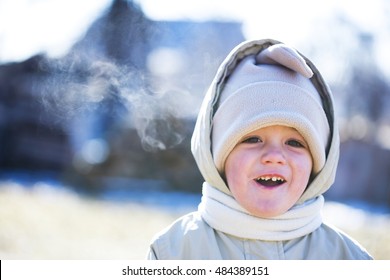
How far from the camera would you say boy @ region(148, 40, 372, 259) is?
3.81 feet

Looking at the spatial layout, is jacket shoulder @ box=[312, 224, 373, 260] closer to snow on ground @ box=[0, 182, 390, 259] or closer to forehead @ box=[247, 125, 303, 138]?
forehead @ box=[247, 125, 303, 138]

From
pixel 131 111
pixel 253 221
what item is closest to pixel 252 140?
pixel 253 221

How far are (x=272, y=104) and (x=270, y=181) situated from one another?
0.53 ft

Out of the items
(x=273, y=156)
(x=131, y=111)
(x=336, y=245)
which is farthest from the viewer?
(x=131, y=111)

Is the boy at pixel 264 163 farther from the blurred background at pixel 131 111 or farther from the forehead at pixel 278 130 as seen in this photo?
the blurred background at pixel 131 111

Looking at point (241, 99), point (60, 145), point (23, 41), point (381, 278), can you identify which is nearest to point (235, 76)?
point (241, 99)

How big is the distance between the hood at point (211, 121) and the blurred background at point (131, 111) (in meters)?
0.83

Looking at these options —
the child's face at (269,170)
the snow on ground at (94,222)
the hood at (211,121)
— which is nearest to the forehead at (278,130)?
the child's face at (269,170)

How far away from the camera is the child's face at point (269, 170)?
3.79 ft

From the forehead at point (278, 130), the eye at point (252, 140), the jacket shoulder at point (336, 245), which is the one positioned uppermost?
the forehead at point (278, 130)

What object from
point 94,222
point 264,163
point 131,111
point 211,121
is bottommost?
point 264,163

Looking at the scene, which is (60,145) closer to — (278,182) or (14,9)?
(14,9)

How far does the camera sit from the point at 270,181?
1.18 meters

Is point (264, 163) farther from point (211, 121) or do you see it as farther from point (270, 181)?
point (211, 121)
